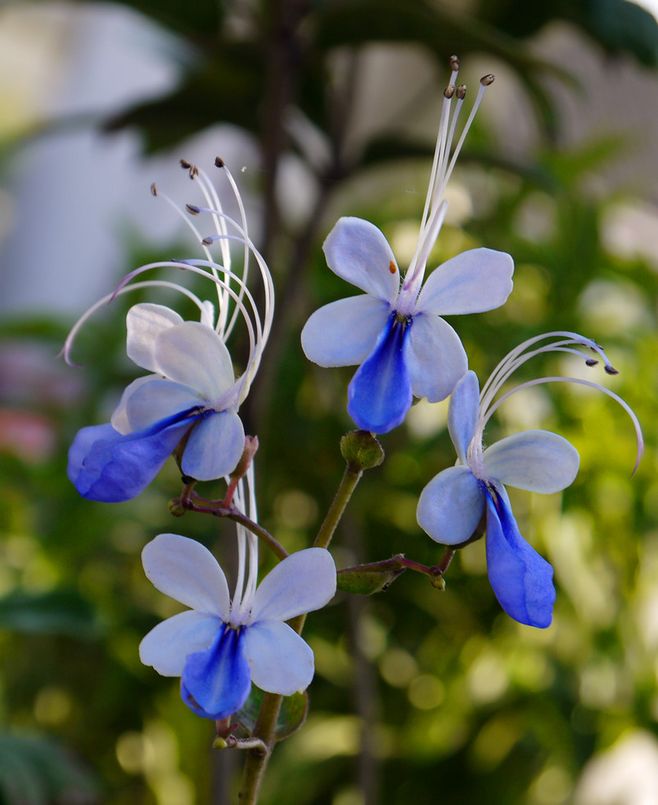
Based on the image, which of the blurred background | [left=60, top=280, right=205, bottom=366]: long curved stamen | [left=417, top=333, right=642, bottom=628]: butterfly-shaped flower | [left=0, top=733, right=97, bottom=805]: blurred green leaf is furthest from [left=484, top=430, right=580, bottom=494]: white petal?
[left=0, top=733, right=97, bottom=805]: blurred green leaf

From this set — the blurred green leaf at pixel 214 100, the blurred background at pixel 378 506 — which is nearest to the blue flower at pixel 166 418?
the blurred background at pixel 378 506

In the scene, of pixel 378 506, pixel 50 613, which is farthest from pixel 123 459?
pixel 378 506

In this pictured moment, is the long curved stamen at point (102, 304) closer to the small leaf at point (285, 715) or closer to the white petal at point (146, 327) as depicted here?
the white petal at point (146, 327)

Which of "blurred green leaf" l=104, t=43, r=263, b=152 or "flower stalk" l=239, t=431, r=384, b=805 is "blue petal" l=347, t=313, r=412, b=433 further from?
"blurred green leaf" l=104, t=43, r=263, b=152

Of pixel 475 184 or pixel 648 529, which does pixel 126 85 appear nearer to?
pixel 475 184

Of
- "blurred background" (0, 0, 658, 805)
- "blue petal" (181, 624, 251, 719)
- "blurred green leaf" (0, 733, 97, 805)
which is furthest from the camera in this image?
"blurred background" (0, 0, 658, 805)

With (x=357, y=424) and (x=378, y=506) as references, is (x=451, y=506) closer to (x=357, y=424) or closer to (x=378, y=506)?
(x=357, y=424)

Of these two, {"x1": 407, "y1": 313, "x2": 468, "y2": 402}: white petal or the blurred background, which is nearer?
{"x1": 407, "y1": 313, "x2": 468, "y2": 402}: white petal
